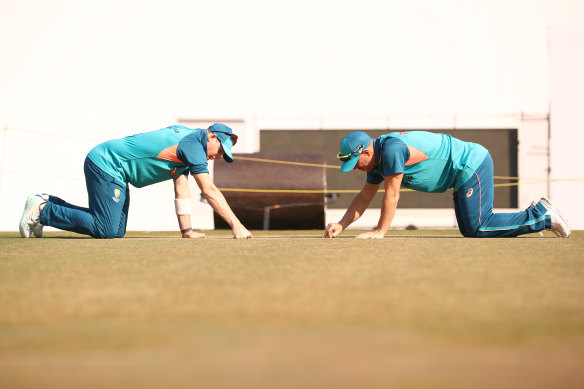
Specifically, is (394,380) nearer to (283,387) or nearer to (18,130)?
(283,387)

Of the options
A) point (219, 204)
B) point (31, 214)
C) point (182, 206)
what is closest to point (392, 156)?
point (219, 204)

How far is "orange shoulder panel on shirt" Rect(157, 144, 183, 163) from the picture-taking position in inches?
178

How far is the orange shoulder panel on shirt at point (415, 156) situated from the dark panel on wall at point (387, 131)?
17.1 feet

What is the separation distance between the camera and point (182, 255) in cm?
312

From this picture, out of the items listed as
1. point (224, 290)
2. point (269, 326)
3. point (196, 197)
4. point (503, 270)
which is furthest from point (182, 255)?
point (196, 197)

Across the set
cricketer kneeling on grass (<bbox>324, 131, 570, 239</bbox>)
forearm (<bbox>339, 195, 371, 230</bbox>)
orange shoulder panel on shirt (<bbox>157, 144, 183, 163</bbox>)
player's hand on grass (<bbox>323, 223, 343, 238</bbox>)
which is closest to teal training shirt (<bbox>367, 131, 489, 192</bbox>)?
cricketer kneeling on grass (<bbox>324, 131, 570, 239</bbox>)

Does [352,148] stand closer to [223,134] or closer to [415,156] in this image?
[415,156]

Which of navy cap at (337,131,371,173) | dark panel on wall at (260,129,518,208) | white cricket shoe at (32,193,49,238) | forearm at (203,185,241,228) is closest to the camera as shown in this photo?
navy cap at (337,131,371,173)

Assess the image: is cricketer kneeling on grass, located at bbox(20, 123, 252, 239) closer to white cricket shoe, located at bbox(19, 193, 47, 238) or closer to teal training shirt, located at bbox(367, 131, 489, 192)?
white cricket shoe, located at bbox(19, 193, 47, 238)

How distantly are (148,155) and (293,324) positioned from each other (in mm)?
3256

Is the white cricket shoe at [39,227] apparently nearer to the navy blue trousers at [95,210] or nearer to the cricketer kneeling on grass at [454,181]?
the navy blue trousers at [95,210]

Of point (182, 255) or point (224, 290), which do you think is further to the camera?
point (182, 255)

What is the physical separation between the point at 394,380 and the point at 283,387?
179 millimetres

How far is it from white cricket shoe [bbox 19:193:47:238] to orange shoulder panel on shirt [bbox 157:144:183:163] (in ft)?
3.05
